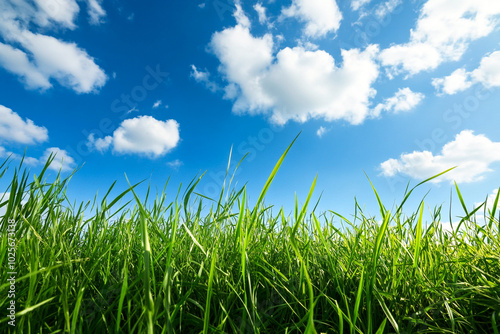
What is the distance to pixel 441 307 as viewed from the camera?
1.21 m

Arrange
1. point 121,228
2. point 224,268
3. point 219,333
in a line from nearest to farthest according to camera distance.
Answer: point 219,333, point 224,268, point 121,228

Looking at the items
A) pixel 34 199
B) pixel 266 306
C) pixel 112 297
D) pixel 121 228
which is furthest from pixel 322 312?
pixel 34 199

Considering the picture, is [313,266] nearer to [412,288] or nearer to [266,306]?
[266,306]

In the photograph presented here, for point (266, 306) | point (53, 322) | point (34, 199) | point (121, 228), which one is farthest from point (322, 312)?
point (34, 199)

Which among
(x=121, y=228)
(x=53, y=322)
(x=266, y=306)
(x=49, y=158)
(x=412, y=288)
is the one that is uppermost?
(x=49, y=158)

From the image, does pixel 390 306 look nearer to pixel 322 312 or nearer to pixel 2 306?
pixel 322 312

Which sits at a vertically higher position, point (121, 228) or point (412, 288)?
point (121, 228)

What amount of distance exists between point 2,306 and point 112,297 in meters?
0.36

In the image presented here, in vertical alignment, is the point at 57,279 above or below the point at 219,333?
above

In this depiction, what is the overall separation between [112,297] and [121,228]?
558 millimetres

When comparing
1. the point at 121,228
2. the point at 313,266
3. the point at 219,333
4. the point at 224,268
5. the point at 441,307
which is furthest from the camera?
the point at 121,228

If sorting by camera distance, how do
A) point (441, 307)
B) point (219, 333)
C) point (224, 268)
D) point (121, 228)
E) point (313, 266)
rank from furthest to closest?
point (121, 228) < point (313, 266) < point (224, 268) < point (441, 307) < point (219, 333)

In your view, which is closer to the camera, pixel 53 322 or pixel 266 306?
pixel 53 322

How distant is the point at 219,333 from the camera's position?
108 centimetres
